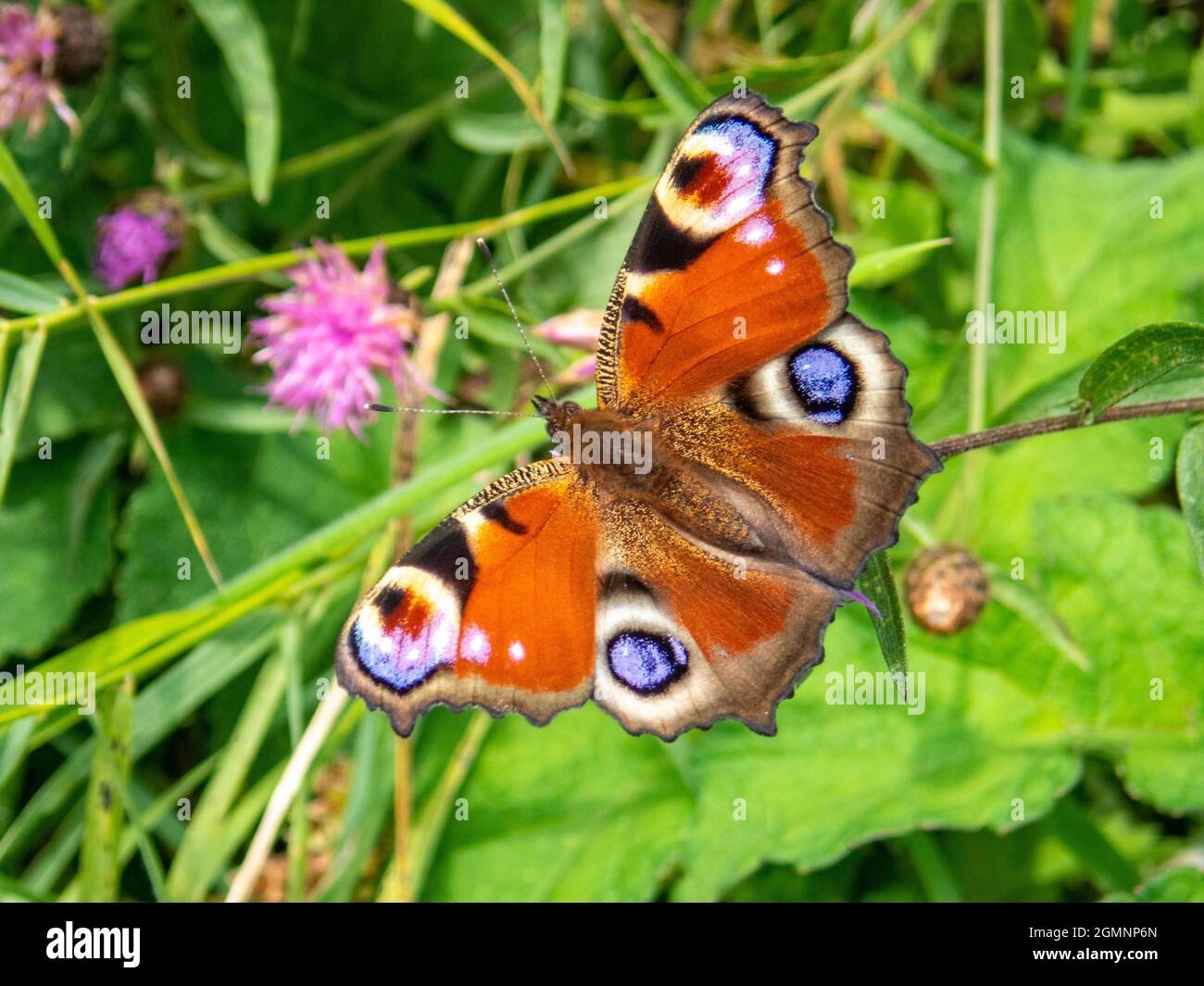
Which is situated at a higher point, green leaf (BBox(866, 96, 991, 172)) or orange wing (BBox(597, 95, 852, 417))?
A: green leaf (BBox(866, 96, 991, 172))

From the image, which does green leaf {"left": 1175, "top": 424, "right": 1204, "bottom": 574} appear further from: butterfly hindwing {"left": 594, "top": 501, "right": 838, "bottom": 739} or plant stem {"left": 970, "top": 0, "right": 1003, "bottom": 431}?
plant stem {"left": 970, "top": 0, "right": 1003, "bottom": 431}

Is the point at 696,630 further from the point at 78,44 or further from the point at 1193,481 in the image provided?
the point at 78,44

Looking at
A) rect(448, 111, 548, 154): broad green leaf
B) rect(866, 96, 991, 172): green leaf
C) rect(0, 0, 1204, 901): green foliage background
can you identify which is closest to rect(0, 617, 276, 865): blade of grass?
rect(0, 0, 1204, 901): green foliage background

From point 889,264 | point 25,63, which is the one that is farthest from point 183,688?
point 889,264

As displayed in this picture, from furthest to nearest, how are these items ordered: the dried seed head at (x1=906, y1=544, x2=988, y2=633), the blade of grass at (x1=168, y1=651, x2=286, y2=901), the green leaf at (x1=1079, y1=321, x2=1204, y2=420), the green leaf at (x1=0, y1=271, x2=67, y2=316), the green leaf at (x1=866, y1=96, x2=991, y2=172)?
the blade of grass at (x1=168, y1=651, x2=286, y2=901), the green leaf at (x1=866, y1=96, x2=991, y2=172), the green leaf at (x1=0, y1=271, x2=67, y2=316), the dried seed head at (x1=906, y1=544, x2=988, y2=633), the green leaf at (x1=1079, y1=321, x2=1204, y2=420)

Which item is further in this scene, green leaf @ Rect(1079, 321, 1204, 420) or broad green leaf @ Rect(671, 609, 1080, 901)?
broad green leaf @ Rect(671, 609, 1080, 901)
